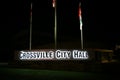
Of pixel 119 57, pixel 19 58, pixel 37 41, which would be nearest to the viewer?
pixel 19 58

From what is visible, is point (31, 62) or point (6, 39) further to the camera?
Result: point (6, 39)

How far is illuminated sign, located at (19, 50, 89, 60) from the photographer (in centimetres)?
2417

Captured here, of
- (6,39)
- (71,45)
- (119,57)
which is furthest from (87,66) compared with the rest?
(6,39)

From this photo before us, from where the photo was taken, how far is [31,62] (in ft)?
85.4

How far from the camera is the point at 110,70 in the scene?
71.2ft

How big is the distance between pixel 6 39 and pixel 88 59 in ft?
84.2

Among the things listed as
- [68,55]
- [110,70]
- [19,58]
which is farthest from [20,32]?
[110,70]

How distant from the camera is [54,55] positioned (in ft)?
81.8

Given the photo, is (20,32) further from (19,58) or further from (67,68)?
(67,68)

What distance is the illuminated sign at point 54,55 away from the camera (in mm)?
24172

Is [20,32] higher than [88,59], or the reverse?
[20,32]

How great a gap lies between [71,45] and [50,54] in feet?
41.9

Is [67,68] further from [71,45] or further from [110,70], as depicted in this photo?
[71,45]

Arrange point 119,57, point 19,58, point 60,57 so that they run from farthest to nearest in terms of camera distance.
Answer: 1. point 119,57
2. point 19,58
3. point 60,57
